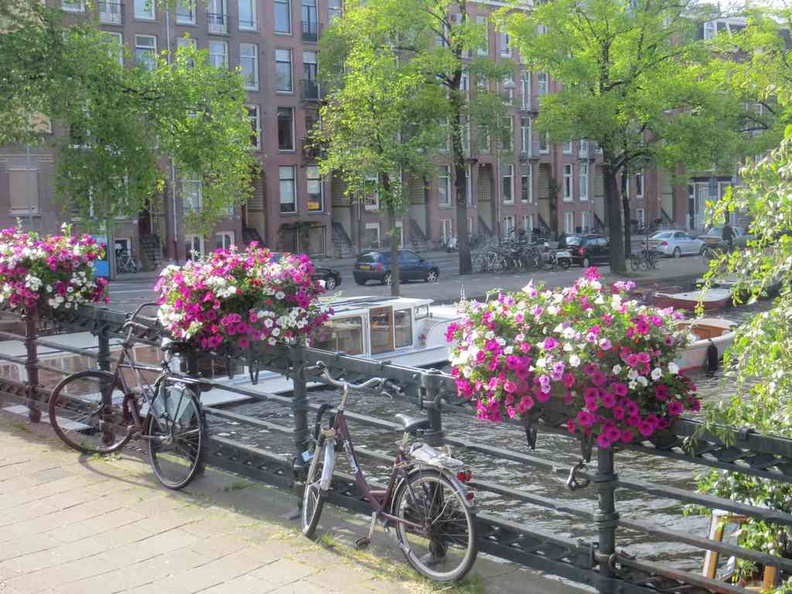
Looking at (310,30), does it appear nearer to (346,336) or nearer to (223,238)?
(223,238)

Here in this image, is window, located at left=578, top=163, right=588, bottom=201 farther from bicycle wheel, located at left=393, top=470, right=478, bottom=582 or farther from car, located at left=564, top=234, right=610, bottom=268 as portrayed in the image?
bicycle wheel, located at left=393, top=470, right=478, bottom=582

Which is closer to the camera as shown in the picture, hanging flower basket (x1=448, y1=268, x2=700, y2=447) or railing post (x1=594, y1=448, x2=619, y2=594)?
hanging flower basket (x1=448, y1=268, x2=700, y2=447)

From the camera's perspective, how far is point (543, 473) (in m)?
12.2

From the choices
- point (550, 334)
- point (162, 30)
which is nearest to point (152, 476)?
point (550, 334)

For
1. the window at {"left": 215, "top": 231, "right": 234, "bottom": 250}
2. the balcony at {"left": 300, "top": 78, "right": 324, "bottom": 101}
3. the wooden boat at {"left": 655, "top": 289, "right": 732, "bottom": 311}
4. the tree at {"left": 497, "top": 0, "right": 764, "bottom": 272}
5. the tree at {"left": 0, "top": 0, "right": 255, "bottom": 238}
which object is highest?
the balcony at {"left": 300, "top": 78, "right": 324, "bottom": 101}

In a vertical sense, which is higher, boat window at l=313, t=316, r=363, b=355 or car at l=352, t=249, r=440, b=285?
car at l=352, t=249, r=440, b=285

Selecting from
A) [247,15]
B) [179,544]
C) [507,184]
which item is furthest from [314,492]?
[507,184]

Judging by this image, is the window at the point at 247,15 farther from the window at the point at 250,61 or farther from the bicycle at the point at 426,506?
the bicycle at the point at 426,506

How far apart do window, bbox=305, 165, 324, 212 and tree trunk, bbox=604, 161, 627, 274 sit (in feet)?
57.9

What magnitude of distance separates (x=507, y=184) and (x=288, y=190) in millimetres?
15399

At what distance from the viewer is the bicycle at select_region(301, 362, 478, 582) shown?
4.95m

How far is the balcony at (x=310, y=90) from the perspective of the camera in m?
48.7

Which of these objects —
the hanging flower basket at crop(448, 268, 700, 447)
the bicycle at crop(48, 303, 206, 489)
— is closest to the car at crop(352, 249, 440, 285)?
the bicycle at crop(48, 303, 206, 489)

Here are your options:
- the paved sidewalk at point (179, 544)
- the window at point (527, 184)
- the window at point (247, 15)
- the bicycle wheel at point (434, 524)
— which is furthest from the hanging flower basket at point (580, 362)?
the window at point (527, 184)
